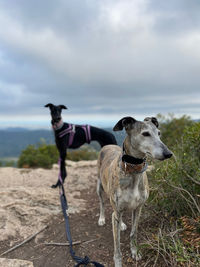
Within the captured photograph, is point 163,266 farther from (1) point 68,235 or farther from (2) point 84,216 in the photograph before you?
(2) point 84,216

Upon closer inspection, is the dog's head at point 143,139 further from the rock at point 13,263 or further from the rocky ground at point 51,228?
the rock at point 13,263

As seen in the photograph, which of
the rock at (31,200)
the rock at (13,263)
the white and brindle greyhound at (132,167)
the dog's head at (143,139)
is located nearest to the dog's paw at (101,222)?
the rock at (31,200)

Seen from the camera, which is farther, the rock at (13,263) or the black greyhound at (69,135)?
the black greyhound at (69,135)

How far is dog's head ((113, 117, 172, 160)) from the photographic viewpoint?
243 centimetres

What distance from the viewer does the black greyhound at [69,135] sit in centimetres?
682

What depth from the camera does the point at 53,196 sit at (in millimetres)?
5797

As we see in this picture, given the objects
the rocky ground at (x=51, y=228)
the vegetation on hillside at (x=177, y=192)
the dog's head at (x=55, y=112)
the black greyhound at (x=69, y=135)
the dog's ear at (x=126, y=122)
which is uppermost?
the dog's head at (x=55, y=112)

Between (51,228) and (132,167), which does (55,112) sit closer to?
(51,228)

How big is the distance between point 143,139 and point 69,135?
4.54m

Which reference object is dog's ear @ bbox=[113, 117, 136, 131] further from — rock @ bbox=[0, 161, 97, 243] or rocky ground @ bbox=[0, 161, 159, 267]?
rock @ bbox=[0, 161, 97, 243]

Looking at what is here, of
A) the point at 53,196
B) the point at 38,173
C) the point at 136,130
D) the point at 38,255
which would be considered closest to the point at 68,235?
the point at 38,255

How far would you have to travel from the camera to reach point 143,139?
2646 mm

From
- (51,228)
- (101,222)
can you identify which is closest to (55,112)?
(51,228)

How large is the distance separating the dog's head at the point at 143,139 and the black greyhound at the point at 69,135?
383 centimetres
